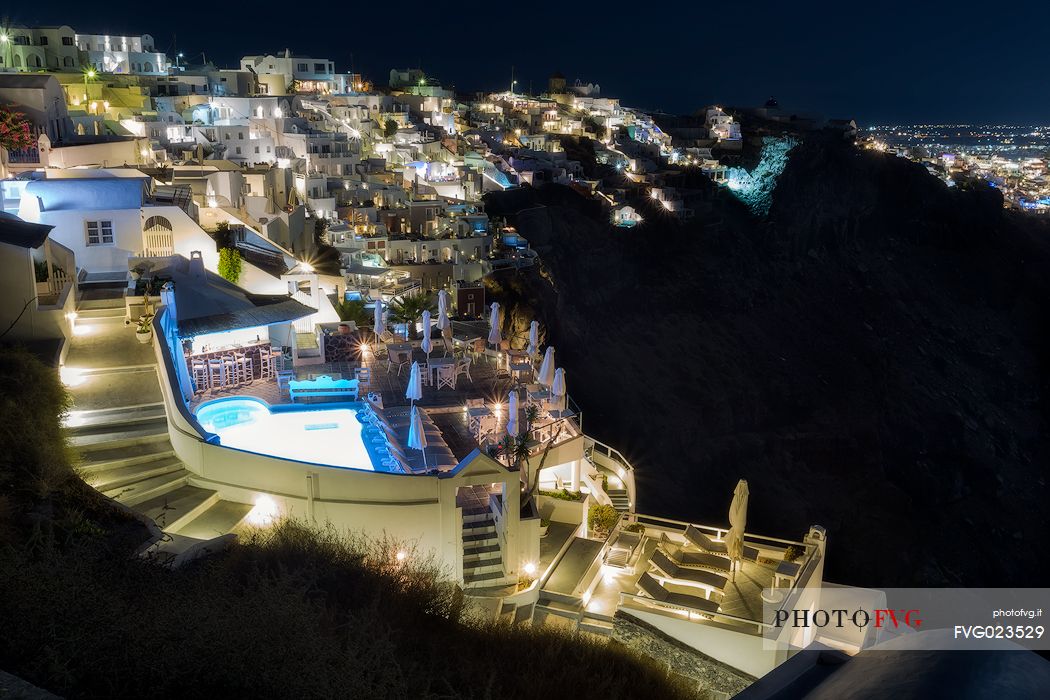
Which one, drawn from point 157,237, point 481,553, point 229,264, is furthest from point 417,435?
point 157,237

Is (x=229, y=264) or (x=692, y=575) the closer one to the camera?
(x=692, y=575)

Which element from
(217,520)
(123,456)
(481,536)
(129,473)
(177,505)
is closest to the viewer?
(217,520)

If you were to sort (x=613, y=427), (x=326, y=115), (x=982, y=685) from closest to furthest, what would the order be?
(x=982, y=685) < (x=613, y=427) < (x=326, y=115)

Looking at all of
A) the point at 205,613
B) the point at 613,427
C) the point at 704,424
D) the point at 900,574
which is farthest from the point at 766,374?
the point at 205,613

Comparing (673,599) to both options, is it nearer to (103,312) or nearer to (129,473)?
(129,473)

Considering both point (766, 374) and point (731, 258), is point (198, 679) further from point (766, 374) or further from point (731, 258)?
point (731, 258)

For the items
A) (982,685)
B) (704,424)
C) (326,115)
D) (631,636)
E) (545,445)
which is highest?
(326,115)

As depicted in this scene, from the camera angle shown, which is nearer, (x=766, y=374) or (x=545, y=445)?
(x=545, y=445)

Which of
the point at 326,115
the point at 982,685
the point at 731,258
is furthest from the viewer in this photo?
the point at 731,258
